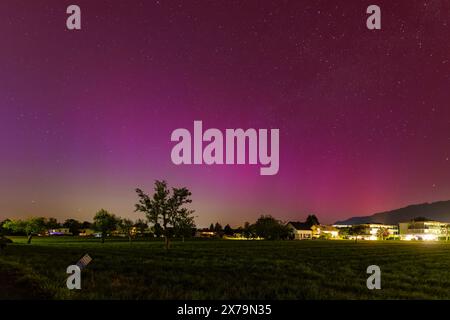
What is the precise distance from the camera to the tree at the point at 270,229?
519 ft

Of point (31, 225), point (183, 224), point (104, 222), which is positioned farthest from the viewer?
point (104, 222)

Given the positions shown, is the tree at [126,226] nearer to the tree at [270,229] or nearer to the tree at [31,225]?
the tree at [31,225]

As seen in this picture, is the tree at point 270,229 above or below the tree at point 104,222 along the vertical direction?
below

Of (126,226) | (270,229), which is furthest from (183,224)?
(270,229)

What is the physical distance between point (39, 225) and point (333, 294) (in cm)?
10011

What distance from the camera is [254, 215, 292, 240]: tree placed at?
519 feet

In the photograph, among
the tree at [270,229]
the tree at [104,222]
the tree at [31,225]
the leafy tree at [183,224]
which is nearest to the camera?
the leafy tree at [183,224]

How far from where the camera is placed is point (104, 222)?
369ft

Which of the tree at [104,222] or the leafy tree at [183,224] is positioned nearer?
the leafy tree at [183,224]

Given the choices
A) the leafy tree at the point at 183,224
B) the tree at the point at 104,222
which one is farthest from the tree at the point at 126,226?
the leafy tree at the point at 183,224

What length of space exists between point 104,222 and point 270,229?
217 ft

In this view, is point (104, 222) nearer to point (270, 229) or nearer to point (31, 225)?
point (31, 225)

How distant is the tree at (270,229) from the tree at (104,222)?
61.6 meters
